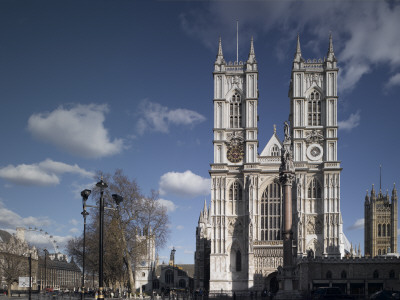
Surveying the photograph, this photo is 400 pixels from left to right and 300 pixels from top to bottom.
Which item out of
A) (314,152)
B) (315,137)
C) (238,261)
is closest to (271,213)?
(238,261)

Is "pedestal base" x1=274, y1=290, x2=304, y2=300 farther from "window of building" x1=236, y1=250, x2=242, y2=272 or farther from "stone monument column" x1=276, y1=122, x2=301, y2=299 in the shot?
"window of building" x1=236, y1=250, x2=242, y2=272

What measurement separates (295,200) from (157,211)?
62.4 feet

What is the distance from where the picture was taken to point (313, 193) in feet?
212

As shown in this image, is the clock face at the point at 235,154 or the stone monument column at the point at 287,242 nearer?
the stone monument column at the point at 287,242

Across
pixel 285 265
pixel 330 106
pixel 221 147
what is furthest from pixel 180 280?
pixel 285 265

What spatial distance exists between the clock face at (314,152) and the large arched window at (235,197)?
10.0 meters

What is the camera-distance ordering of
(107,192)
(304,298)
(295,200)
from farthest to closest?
(295,200)
(107,192)
(304,298)

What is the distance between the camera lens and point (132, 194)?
5138 cm

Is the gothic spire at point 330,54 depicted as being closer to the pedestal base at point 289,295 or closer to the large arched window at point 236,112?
the large arched window at point 236,112

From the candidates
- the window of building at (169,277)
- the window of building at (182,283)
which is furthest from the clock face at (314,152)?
the window of building at (182,283)

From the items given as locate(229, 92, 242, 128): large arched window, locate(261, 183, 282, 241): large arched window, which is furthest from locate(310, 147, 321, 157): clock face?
locate(229, 92, 242, 128): large arched window

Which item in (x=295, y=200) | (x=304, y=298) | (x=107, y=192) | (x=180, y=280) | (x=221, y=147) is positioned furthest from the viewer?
(x=180, y=280)

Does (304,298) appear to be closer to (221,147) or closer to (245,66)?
(221,147)

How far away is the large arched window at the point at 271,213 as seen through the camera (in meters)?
64.5
